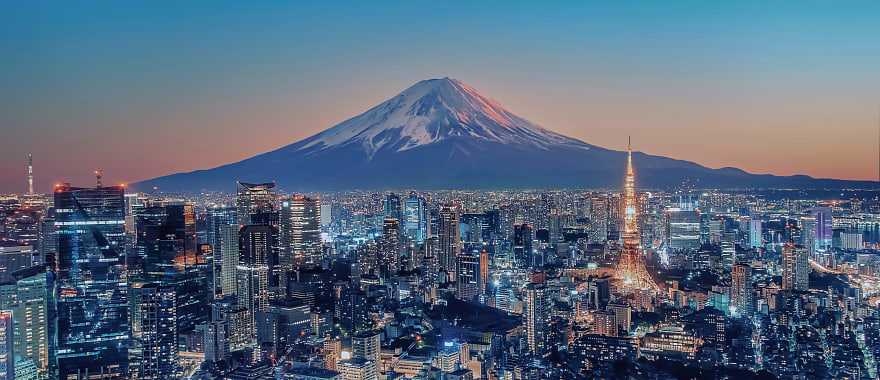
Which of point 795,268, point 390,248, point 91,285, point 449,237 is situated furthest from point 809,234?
point 91,285

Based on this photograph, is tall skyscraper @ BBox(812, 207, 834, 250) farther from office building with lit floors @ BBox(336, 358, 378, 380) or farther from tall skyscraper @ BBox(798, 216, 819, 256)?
office building with lit floors @ BBox(336, 358, 378, 380)

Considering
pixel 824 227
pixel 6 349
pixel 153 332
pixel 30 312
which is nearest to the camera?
pixel 6 349

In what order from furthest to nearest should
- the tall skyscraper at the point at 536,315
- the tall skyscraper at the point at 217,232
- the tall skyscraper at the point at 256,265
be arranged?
the tall skyscraper at the point at 217,232, the tall skyscraper at the point at 256,265, the tall skyscraper at the point at 536,315

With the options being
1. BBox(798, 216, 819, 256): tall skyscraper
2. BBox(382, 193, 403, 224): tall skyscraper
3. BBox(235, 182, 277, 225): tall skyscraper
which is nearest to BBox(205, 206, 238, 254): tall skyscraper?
BBox(235, 182, 277, 225): tall skyscraper

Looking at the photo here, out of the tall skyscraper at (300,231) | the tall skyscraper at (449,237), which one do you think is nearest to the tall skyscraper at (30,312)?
the tall skyscraper at (300,231)

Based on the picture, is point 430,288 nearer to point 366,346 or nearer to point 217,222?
point 217,222

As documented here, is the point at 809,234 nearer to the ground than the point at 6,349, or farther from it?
farther from it

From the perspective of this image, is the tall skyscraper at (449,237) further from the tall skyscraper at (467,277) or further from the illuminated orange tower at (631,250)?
the illuminated orange tower at (631,250)
